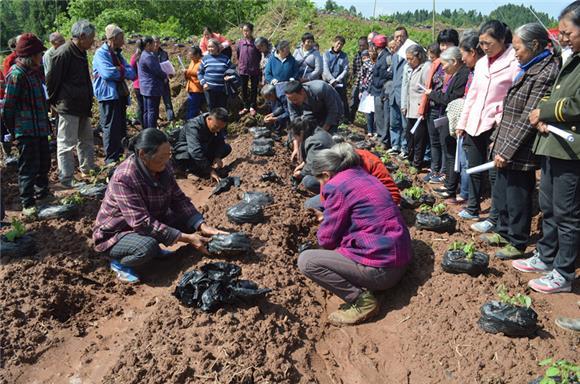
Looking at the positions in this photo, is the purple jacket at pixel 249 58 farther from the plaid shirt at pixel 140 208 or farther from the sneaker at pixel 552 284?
the sneaker at pixel 552 284

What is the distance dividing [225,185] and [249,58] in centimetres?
419

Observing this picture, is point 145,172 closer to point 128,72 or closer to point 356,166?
point 356,166

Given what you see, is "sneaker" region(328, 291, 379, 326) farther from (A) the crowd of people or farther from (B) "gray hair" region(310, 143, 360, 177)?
(B) "gray hair" region(310, 143, 360, 177)

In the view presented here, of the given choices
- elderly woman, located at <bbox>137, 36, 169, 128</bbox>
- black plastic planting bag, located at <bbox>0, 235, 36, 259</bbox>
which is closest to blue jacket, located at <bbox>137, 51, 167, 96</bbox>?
elderly woman, located at <bbox>137, 36, 169, 128</bbox>

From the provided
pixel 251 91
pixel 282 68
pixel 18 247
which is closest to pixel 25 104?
pixel 18 247

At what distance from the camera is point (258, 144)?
764 centimetres

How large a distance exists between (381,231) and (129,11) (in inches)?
798

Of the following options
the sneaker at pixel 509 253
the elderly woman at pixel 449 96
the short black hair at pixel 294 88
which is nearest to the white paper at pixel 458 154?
the elderly woman at pixel 449 96

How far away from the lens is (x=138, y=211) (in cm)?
414

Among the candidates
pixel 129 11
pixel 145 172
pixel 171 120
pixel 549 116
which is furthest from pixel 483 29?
pixel 129 11

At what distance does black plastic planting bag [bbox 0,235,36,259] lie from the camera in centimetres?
445

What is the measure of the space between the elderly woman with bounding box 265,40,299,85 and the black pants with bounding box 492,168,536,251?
506 cm

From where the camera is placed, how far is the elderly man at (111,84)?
650 centimetres

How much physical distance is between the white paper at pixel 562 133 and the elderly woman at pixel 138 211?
3.03 m
